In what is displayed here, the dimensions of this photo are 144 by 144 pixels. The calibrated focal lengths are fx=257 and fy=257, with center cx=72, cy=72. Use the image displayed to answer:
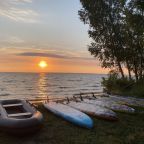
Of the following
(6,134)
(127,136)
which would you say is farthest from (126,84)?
(6,134)

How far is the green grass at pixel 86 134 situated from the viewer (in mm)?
11188

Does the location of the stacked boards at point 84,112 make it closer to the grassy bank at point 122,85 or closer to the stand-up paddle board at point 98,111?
the stand-up paddle board at point 98,111

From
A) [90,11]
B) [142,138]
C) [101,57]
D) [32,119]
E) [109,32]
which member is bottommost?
[142,138]

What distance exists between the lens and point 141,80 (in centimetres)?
2789

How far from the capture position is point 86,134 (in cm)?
1206

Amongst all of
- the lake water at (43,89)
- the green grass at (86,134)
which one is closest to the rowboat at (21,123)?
the green grass at (86,134)

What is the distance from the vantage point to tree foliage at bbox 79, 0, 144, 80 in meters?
29.7

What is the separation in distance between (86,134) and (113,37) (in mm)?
20355

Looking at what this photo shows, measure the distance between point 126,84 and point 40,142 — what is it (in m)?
18.7

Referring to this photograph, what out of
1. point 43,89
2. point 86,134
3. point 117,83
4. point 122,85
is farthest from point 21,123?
point 43,89

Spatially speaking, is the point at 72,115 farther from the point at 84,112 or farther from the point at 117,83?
the point at 117,83

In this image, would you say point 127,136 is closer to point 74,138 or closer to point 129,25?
point 74,138

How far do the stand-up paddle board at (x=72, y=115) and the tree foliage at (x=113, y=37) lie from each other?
50.4ft

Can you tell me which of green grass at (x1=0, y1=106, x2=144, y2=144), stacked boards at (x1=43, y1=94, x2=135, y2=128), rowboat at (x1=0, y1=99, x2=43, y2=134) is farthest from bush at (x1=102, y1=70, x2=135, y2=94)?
rowboat at (x1=0, y1=99, x2=43, y2=134)
